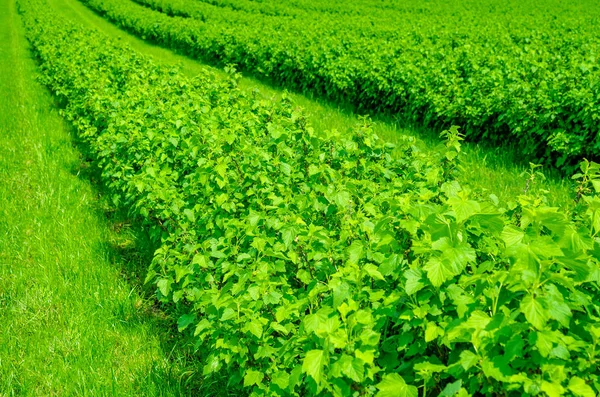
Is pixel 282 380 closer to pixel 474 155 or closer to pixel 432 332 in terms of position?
pixel 432 332

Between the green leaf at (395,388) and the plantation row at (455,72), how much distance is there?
18.4ft

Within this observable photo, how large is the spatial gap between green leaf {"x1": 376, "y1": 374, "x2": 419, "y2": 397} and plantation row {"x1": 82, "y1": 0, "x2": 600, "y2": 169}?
562cm

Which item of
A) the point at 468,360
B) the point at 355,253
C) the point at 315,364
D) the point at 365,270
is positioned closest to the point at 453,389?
the point at 468,360

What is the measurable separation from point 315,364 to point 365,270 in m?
0.50

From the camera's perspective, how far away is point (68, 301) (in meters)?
4.20

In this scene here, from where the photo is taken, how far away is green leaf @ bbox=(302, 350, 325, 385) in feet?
5.76

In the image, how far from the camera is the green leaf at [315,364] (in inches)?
69.1

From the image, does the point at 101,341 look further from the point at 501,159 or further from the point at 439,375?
the point at 501,159

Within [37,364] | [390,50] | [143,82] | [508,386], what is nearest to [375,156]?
Answer: [508,386]

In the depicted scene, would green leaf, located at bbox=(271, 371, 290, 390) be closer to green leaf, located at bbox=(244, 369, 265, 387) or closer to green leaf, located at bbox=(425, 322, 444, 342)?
green leaf, located at bbox=(244, 369, 265, 387)

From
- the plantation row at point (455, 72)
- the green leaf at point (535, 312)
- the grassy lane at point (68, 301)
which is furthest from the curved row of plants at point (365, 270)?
the plantation row at point (455, 72)

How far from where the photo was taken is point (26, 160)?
7.41 m

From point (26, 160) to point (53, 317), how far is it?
4173mm

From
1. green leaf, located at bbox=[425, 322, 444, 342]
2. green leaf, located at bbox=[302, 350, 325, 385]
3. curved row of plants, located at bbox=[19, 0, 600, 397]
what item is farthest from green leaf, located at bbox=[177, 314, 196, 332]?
green leaf, located at bbox=[425, 322, 444, 342]
